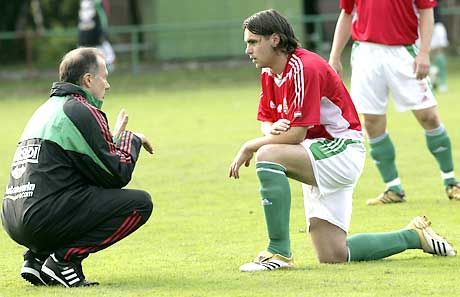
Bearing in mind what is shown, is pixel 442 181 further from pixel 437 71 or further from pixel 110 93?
pixel 110 93

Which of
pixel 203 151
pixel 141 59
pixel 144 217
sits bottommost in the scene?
pixel 141 59

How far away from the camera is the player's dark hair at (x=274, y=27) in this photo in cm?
703

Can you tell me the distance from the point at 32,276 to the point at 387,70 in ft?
14.1

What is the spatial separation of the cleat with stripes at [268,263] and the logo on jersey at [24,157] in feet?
4.56

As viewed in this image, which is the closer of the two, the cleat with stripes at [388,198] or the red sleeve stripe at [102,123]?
the red sleeve stripe at [102,123]

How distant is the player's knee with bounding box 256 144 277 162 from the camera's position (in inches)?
271

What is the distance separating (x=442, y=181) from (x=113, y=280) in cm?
482

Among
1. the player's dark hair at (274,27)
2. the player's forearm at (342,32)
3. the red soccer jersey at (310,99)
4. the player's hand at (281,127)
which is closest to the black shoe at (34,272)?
the player's hand at (281,127)

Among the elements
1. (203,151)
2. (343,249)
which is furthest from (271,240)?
(203,151)

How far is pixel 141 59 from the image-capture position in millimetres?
31250

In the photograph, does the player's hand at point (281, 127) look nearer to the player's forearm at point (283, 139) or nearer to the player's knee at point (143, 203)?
the player's forearm at point (283, 139)

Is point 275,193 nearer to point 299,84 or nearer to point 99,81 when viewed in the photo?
point 299,84

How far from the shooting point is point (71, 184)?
6586 mm

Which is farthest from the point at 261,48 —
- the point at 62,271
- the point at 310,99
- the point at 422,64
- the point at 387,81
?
the point at 387,81
